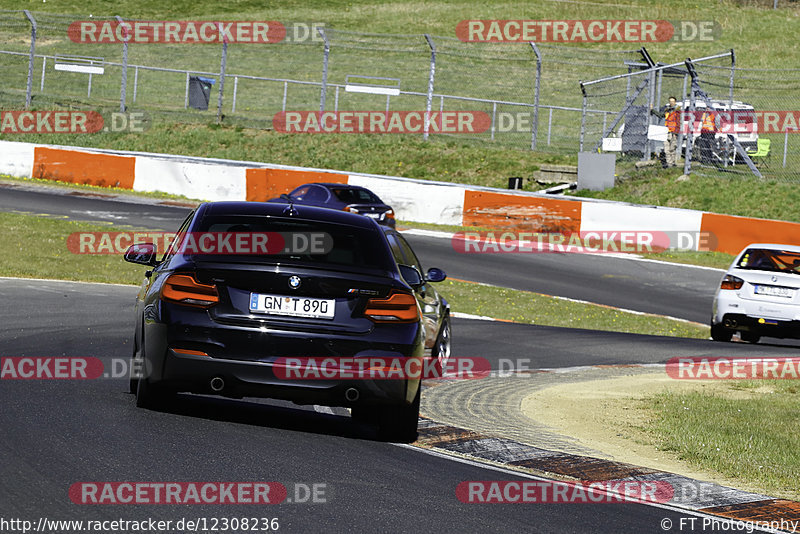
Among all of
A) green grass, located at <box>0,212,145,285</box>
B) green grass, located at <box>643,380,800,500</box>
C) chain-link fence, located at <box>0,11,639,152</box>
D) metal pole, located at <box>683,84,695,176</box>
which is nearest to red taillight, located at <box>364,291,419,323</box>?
green grass, located at <box>643,380,800,500</box>

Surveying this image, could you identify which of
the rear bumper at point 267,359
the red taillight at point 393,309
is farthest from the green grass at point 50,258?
the red taillight at point 393,309

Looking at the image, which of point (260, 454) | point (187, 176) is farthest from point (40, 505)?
point (187, 176)

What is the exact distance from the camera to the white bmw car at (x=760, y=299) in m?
15.5

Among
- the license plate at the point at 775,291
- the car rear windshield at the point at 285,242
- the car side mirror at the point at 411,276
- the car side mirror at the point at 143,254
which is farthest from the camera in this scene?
the license plate at the point at 775,291

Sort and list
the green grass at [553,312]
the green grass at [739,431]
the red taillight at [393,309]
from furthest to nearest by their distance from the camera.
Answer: the green grass at [553,312]
the green grass at [739,431]
the red taillight at [393,309]

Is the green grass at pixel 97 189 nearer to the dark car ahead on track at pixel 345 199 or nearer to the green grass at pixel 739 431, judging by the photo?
the dark car ahead on track at pixel 345 199

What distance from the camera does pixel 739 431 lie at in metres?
8.95

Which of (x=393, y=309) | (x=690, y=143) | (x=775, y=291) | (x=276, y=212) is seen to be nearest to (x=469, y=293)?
(x=775, y=291)

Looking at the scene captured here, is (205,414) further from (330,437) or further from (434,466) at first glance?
(434,466)

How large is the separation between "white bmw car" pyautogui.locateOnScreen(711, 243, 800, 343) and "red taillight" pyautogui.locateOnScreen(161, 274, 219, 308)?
34.4ft

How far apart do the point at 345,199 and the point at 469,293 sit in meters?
6.36

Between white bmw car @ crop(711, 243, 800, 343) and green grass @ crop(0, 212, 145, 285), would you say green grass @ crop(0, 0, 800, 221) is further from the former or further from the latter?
green grass @ crop(0, 212, 145, 285)

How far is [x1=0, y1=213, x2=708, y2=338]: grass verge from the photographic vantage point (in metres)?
17.5

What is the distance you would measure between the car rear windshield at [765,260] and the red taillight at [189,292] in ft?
35.6
